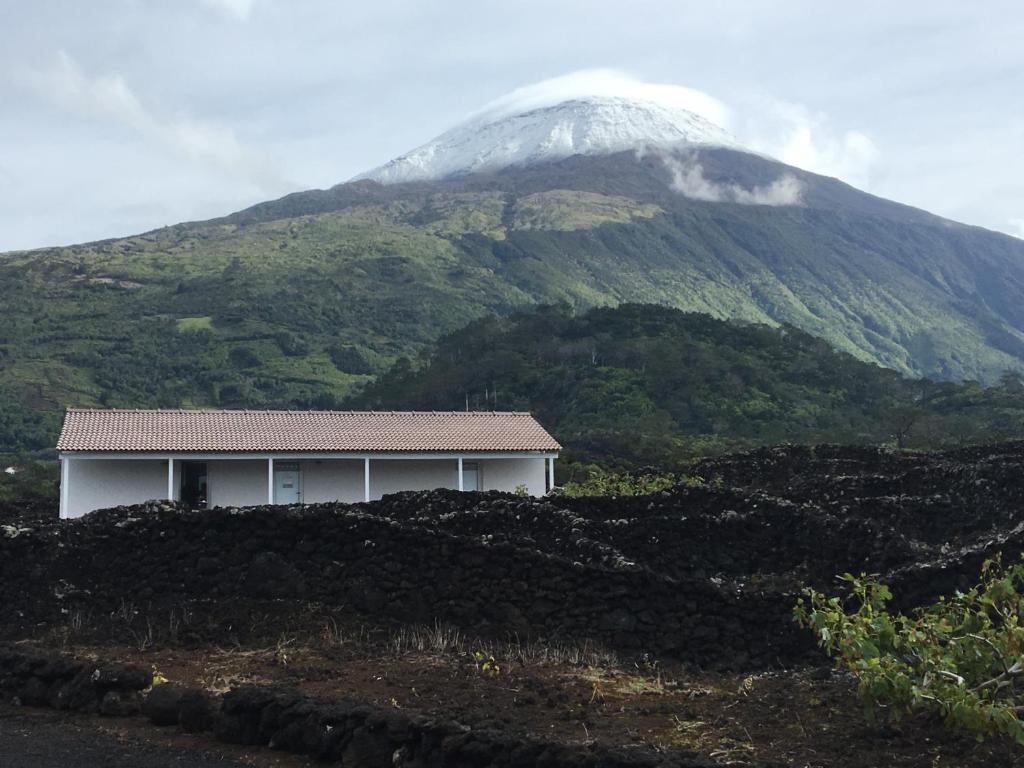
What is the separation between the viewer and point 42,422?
7069 cm

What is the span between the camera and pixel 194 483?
23.8 metres

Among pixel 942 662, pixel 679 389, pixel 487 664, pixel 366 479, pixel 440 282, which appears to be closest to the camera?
pixel 942 662

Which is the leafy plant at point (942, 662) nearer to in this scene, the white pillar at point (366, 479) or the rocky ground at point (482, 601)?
the rocky ground at point (482, 601)

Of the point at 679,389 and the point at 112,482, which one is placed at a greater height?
the point at 679,389

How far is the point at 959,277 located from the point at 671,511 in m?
177

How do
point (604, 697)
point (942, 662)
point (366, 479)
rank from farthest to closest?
point (366, 479) → point (604, 697) → point (942, 662)

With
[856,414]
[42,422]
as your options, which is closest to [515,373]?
[856,414]

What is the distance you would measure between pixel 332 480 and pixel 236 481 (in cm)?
191

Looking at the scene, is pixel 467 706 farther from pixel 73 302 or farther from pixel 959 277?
pixel 959 277

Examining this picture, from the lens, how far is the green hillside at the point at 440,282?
8531cm

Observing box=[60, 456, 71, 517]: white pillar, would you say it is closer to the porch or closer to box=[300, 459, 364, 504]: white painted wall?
the porch

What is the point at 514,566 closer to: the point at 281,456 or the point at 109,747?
the point at 109,747

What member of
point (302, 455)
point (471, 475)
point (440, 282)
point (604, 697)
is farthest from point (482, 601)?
point (440, 282)

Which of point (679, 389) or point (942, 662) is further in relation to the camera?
point (679, 389)
